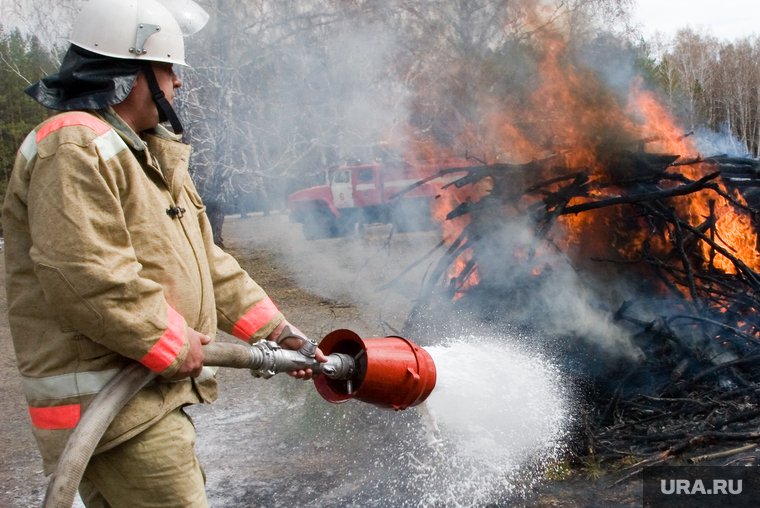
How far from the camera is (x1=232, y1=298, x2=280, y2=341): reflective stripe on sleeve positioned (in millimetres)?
2293

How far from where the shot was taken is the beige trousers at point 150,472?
1733mm

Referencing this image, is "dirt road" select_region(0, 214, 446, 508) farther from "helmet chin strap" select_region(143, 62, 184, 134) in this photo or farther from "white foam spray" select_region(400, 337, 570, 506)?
"helmet chin strap" select_region(143, 62, 184, 134)

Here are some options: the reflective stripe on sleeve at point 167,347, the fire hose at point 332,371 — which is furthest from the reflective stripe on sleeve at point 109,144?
the fire hose at point 332,371

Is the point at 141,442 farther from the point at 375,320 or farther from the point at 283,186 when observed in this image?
the point at 283,186

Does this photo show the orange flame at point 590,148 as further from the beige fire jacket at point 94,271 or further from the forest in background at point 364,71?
the beige fire jacket at point 94,271

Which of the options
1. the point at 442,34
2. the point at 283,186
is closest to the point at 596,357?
the point at 442,34

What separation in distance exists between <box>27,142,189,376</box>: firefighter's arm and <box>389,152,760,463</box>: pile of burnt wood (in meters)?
2.52

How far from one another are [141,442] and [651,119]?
4.88m

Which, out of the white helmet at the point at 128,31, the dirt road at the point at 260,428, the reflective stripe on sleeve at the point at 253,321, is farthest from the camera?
the dirt road at the point at 260,428

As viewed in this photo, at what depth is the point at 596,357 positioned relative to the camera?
12.9 feet

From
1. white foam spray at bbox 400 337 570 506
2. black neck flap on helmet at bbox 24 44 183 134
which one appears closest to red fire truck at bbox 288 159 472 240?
white foam spray at bbox 400 337 570 506

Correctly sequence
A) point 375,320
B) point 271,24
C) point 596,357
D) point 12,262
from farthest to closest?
point 271,24
point 375,320
point 596,357
point 12,262

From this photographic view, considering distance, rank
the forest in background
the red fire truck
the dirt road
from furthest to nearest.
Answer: the red fire truck
the forest in background
the dirt road

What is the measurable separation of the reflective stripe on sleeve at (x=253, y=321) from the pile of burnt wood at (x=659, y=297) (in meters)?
1.96
